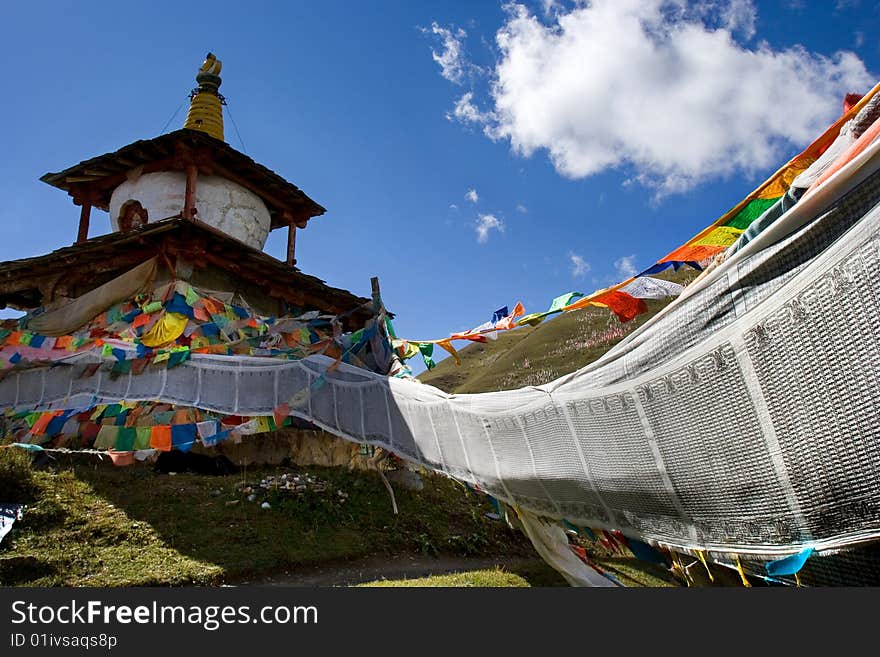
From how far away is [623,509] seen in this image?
150 inches

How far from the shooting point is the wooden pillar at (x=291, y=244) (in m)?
15.5

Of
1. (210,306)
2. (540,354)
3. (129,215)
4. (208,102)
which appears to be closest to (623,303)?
(210,306)

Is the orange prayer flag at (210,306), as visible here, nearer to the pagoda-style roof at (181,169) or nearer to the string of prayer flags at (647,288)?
the pagoda-style roof at (181,169)

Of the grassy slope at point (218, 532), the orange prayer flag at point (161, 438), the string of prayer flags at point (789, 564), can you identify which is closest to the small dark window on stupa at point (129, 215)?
the grassy slope at point (218, 532)

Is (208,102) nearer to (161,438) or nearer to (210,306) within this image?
(210,306)

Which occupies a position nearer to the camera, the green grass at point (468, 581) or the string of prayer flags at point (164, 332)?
the green grass at point (468, 581)

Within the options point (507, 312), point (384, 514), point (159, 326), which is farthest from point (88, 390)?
point (507, 312)

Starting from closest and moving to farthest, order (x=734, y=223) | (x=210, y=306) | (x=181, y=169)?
1. (x=734, y=223)
2. (x=210, y=306)
3. (x=181, y=169)

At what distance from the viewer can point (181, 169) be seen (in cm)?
1391

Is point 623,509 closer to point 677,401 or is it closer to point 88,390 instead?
point 677,401

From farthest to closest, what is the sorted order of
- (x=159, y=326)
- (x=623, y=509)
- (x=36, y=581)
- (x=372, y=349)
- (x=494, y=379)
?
1. (x=494, y=379)
2. (x=159, y=326)
3. (x=372, y=349)
4. (x=36, y=581)
5. (x=623, y=509)

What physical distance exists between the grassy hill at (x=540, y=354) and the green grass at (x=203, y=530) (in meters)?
27.5

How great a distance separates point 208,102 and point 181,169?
4364 millimetres

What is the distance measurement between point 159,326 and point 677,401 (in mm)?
9472
